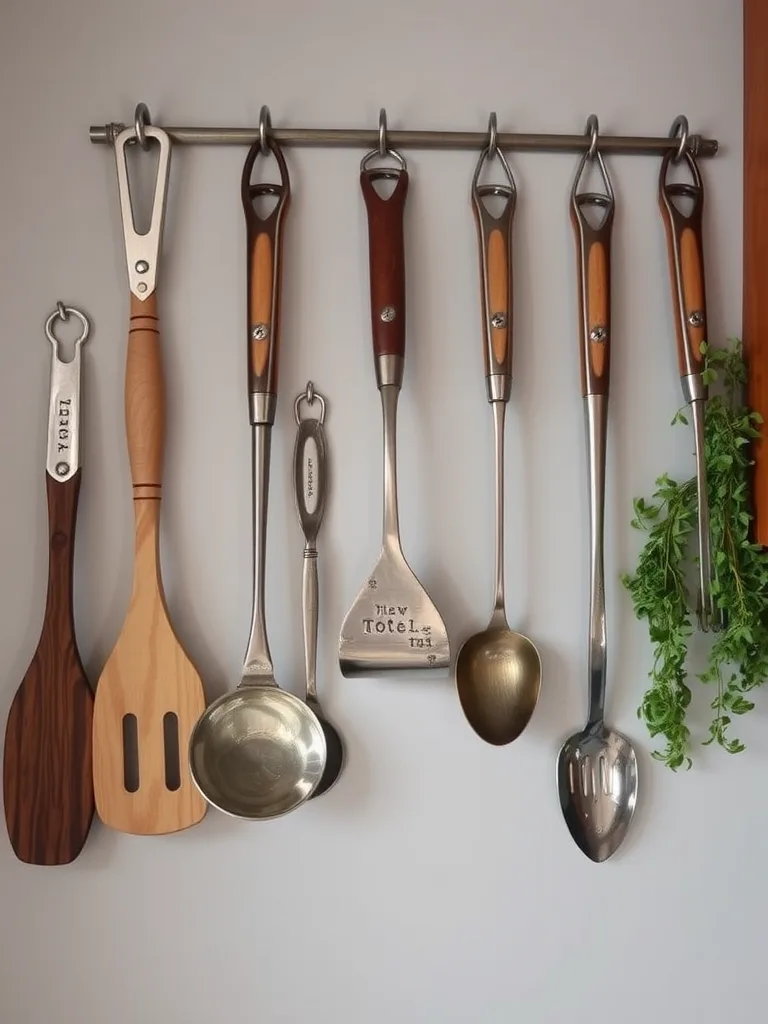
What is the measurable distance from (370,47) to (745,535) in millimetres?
732

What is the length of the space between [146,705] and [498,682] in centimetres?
40

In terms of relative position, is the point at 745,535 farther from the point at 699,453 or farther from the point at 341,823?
the point at 341,823

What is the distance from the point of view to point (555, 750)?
3.54ft

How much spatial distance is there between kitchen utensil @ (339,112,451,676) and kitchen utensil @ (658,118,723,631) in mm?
305

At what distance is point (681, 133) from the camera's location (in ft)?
3.58

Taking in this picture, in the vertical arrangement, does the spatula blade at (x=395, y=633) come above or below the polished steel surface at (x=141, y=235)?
below

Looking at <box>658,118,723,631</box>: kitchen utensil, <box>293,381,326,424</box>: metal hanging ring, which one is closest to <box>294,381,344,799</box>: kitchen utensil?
<box>293,381,326,424</box>: metal hanging ring

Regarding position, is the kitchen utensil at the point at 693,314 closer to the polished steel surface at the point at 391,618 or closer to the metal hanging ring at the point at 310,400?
the polished steel surface at the point at 391,618

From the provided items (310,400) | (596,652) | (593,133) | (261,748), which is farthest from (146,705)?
(593,133)

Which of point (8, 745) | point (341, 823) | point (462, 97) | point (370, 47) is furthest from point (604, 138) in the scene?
point (8, 745)

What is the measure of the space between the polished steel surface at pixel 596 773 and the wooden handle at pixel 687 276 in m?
0.11

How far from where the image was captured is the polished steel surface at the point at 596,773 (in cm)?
105

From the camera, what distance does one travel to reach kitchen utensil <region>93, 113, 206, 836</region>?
3.24 feet

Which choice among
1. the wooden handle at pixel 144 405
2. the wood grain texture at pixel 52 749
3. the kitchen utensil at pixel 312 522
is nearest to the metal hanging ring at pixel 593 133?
the kitchen utensil at pixel 312 522
